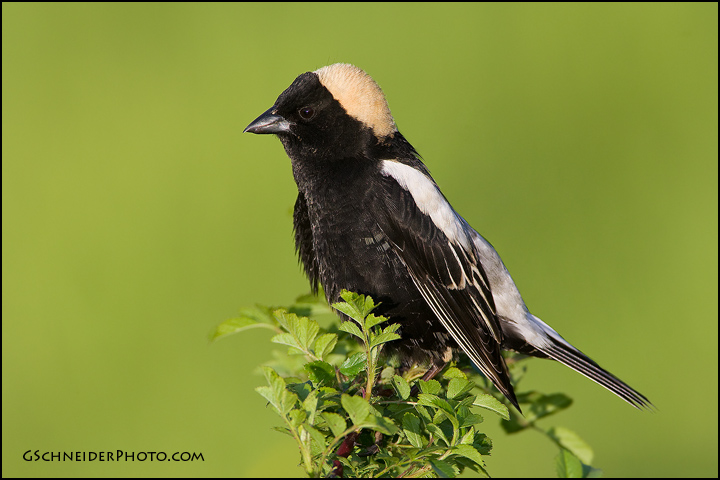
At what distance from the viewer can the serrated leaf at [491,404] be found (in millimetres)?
1354

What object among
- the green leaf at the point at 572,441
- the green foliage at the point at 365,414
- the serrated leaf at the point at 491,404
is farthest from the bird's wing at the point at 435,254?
the serrated leaf at the point at 491,404

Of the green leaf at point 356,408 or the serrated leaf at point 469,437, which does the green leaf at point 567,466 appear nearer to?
the serrated leaf at point 469,437

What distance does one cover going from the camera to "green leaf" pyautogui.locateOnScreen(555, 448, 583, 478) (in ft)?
4.94

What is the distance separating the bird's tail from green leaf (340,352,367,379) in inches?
45.4

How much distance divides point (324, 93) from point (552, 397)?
133 cm

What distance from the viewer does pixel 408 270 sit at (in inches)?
85.3

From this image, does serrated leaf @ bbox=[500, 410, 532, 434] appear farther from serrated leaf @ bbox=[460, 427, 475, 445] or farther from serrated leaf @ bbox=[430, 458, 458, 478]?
serrated leaf @ bbox=[430, 458, 458, 478]

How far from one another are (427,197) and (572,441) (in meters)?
0.92

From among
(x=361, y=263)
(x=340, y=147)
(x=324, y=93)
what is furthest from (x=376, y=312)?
(x=324, y=93)

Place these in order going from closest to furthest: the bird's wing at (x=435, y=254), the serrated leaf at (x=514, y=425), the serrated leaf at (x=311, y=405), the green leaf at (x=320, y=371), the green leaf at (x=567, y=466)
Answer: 1. the serrated leaf at (x=311, y=405)
2. the green leaf at (x=320, y=371)
3. the green leaf at (x=567, y=466)
4. the serrated leaf at (x=514, y=425)
5. the bird's wing at (x=435, y=254)

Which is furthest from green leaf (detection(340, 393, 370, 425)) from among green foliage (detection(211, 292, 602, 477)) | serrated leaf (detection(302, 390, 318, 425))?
serrated leaf (detection(302, 390, 318, 425))

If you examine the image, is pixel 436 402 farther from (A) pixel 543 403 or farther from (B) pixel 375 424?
(A) pixel 543 403

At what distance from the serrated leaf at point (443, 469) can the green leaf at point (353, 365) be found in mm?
257

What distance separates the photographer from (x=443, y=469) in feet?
3.83
